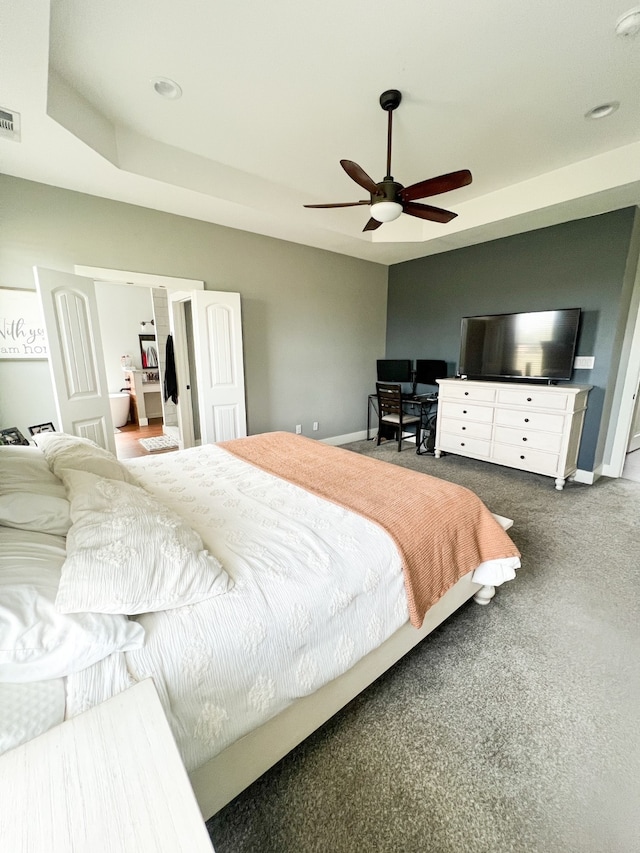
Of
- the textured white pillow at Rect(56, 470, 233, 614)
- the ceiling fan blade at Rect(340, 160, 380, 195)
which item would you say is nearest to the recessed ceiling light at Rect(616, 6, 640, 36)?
the ceiling fan blade at Rect(340, 160, 380, 195)

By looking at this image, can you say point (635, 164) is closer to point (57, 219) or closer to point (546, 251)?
point (546, 251)

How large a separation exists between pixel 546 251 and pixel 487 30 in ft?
8.27

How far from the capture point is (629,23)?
1.68 metres

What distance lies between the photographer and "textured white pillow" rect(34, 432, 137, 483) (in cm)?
158

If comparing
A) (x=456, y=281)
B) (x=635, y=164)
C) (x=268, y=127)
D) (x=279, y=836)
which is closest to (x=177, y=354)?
(x=268, y=127)

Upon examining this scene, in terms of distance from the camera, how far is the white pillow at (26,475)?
3.98ft

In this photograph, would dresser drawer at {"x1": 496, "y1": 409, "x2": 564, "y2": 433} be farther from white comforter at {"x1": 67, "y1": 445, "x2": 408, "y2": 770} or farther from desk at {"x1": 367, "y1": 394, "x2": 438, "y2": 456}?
white comforter at {"x1": 67, "y1": 445, "x2": 408, "y2": 770}

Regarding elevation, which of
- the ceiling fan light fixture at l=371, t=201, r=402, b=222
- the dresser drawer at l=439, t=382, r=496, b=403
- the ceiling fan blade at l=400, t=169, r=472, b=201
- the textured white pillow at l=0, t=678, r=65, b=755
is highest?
the ceiling fan blade at l=400, t=169, r=472, b=201

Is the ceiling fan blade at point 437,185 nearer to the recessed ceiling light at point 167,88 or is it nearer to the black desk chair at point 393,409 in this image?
the recessed ceiling light at point 167,88

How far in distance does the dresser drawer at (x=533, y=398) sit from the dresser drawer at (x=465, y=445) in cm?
54

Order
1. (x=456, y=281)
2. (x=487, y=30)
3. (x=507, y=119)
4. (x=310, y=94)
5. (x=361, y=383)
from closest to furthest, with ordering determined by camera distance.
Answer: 1. (x=487, y=30)
2. (x=310, y=94)
3. (x=507, y=119)
4. (x=456, y=281)
5. (x=361, y=383)

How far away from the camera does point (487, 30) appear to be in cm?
173

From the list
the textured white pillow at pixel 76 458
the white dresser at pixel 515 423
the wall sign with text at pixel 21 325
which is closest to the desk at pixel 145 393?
the wall sign with text at pixel 21 325

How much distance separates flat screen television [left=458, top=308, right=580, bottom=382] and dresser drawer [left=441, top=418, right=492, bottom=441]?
1.98 ft
